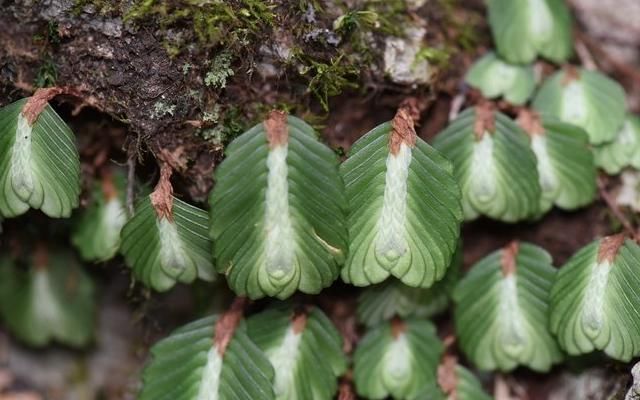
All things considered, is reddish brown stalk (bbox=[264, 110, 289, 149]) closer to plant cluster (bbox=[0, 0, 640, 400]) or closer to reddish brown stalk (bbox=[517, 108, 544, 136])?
plant cluster (bbox=[0, 0, 640, 400])

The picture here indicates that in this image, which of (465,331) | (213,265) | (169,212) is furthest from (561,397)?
(169,212)

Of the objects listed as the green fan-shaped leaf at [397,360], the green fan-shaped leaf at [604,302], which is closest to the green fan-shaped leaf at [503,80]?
the green fan-shaped leaf at [604,302]

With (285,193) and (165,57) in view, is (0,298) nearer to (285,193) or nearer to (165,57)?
(165,57)

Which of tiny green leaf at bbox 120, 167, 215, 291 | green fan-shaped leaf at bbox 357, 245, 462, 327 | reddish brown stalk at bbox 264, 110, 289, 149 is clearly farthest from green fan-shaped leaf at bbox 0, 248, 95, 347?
reddish brown stalk at bbox 264, 110, 289, 149

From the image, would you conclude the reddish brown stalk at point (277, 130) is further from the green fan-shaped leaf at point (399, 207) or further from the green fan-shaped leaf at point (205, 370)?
the green fan-shaped leaf at point (205, 370)

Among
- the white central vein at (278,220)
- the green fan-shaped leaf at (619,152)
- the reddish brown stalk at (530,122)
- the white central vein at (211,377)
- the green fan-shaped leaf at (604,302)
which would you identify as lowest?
the green fan-shaped leaf at (604,302)

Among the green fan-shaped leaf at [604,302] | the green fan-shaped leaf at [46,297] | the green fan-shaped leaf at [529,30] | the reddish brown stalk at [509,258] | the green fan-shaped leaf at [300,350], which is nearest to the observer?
the green fan-shaped leaf at [604,302]
